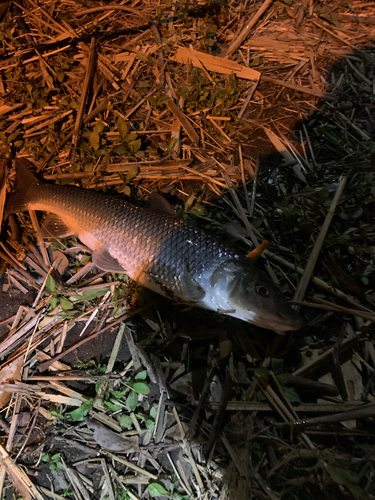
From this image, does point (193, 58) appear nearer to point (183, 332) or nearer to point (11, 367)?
point (183, 332)

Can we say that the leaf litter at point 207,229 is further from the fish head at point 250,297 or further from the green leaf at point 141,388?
the fish head at point 250,297

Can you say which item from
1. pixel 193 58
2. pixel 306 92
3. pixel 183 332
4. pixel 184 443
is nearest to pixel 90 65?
pixel 193 58

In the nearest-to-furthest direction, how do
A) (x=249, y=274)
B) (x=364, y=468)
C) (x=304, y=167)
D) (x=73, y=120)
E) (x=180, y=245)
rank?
(x=364, y=468)
(x=249, y=274)
(x=180, y=245)
(x=304, y=167)
(x=73, y=120)

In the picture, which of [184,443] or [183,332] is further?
[183,332]

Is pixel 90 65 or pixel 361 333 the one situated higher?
pixel 90 65

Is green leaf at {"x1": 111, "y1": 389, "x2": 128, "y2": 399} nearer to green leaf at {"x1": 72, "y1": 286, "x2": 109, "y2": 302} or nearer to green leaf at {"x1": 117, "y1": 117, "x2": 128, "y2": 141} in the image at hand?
green leaf at {"x1": 72, "y1": 286, "x2": 109, "y2": 302}

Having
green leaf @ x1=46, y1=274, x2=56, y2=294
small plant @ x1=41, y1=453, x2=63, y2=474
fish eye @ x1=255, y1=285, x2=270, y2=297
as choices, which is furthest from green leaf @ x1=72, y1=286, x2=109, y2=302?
fish eye @ x1=255, y1=285, x2=270, y2=297

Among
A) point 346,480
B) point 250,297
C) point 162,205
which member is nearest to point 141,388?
point 250,297

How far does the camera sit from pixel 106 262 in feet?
8.14

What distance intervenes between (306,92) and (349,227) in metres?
1.58

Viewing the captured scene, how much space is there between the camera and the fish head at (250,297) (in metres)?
1.94

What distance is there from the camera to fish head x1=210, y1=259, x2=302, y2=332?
1940 mm

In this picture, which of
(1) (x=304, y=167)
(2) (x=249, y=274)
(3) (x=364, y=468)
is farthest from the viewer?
(1) (x=304, y=167)

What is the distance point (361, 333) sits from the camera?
2.16 meters
